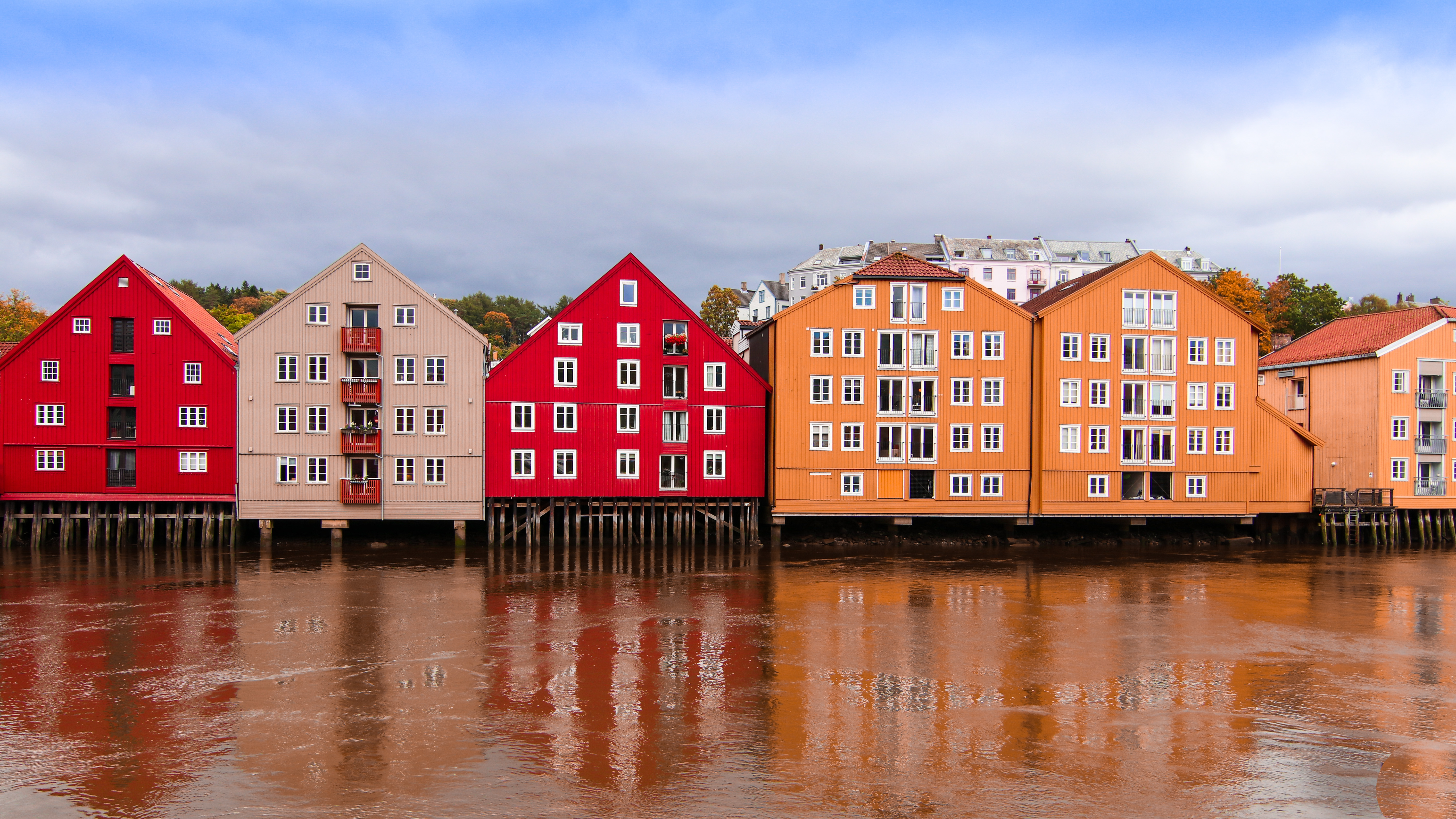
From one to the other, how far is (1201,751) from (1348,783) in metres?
2.13

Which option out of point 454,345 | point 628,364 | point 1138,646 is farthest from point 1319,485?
point 454,345

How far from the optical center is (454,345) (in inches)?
1724

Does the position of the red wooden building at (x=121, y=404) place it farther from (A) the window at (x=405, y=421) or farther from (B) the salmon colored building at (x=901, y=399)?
(B) the salmon colored building at (x=901, y=399)

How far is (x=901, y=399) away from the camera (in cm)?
4538

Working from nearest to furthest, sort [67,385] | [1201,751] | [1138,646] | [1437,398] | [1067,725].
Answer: [1201,751] → [1067,725] → [1138,646] → [67,385] → [1437,398]

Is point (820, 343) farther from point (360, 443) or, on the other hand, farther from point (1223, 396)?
point (360, 443)

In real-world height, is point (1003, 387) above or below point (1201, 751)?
above

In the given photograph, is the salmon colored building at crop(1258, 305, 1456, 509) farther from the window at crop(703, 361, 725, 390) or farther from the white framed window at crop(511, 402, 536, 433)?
the white framed window at crop(511, 402, 536, 433)

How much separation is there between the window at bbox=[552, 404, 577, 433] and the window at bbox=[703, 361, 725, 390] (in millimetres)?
6614

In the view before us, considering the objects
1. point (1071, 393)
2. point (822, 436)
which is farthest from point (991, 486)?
point (822, 436)

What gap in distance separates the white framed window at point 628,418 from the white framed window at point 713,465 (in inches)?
151

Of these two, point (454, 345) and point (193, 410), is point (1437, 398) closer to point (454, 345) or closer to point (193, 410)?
point (454, 345)

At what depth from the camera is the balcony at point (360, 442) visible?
42.7 meters

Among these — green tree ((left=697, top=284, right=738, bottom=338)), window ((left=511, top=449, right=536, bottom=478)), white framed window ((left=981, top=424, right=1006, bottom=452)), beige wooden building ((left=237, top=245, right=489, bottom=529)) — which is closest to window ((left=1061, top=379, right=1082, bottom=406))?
white framed window ((left=981, top=424, right=1006, bottom=452))
